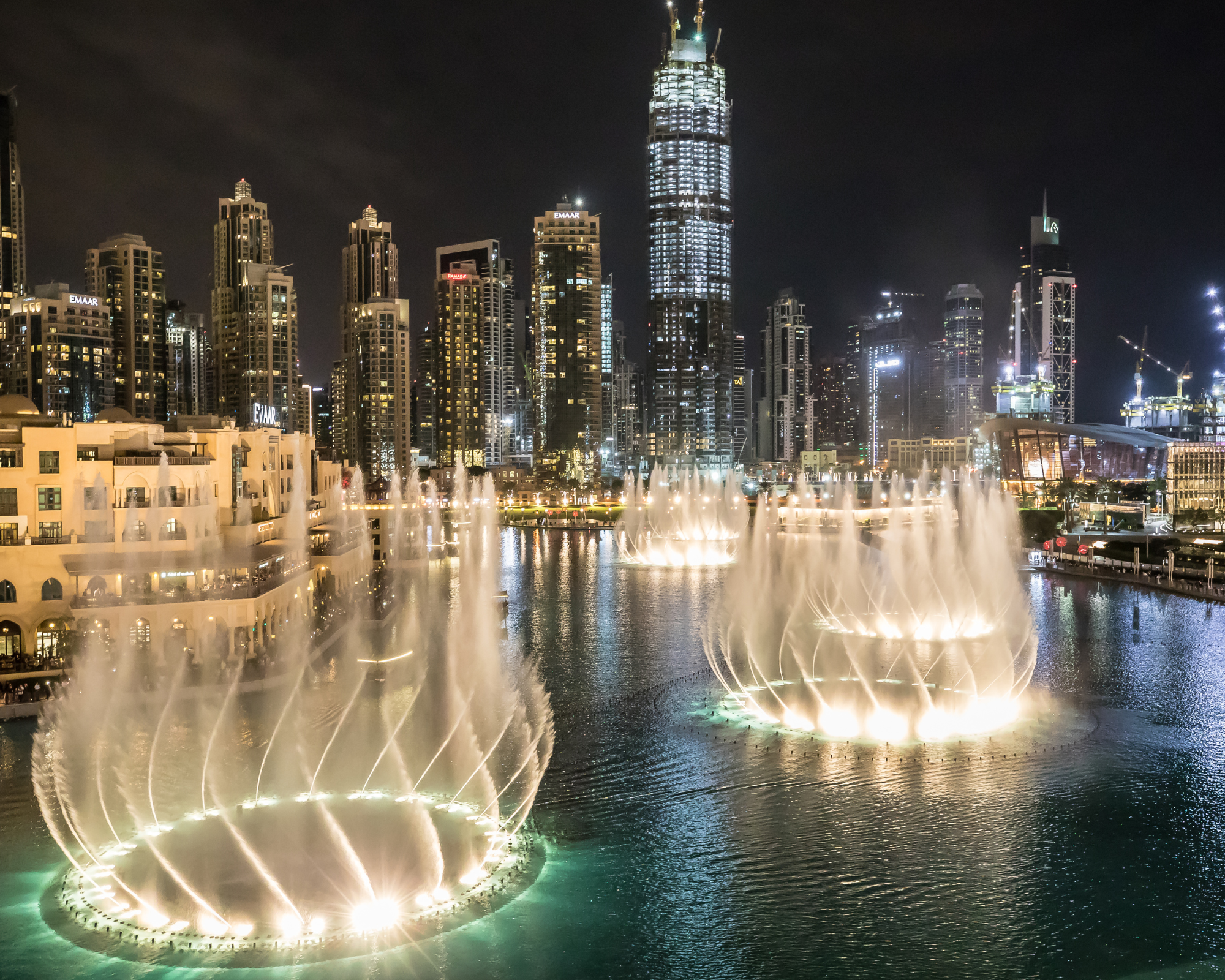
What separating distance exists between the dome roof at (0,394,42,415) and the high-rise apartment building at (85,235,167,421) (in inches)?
3586

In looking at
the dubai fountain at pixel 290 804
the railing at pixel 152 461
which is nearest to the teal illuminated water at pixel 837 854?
the dubai fountain at pixel 290 804

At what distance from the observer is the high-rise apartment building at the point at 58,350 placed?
4195 inches

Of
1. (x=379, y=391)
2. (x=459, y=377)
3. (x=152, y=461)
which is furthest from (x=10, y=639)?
(x=459, y=377)

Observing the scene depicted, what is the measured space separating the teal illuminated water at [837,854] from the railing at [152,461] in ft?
42.1

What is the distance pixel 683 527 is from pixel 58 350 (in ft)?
228

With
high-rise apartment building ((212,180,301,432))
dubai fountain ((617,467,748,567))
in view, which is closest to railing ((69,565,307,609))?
dubai fountain ((617,467,748,567))

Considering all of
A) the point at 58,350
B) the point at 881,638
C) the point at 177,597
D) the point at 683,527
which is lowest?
the point at 881,638

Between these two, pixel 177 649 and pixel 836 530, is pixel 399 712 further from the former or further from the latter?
pixel 836 530

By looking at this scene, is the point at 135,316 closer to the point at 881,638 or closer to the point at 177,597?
the point at 177,597

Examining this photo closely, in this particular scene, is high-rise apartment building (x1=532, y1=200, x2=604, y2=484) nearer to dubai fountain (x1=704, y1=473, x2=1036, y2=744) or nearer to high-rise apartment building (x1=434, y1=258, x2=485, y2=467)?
high-rise apartment building (x1=434, y1=258, x2=485, y2=467)

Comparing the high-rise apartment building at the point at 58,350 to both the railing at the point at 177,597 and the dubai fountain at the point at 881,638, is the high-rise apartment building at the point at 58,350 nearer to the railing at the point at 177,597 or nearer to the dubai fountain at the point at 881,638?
the dubai fountain at the point at 881,638

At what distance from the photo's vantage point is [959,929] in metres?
15.8

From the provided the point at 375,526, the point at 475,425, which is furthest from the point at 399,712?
the point at 475,425

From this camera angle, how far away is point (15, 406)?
39.3 metres
